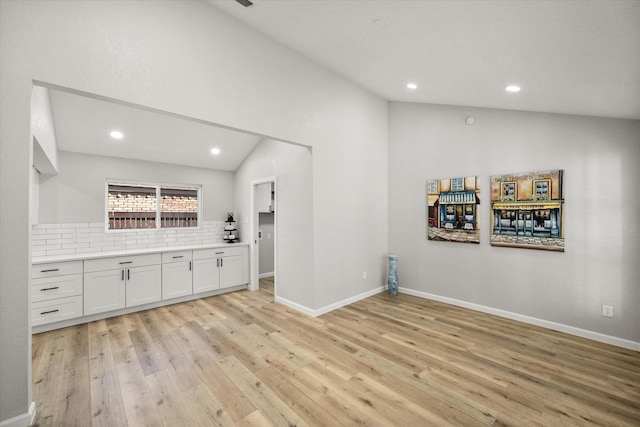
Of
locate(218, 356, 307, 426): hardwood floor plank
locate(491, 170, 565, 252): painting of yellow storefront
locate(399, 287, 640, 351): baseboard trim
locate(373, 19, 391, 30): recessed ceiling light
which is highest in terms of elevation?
locate(373, 19, 391, 30): recessed ceiling light

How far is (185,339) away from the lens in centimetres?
317

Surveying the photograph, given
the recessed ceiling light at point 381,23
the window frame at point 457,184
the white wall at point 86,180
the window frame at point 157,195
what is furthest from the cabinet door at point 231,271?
the recessed ceiling light at point 381,23

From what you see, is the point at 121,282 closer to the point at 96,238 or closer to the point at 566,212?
the point at 96,238

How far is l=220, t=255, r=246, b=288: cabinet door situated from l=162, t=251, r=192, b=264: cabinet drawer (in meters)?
0.58

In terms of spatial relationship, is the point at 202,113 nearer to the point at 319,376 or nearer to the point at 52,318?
the point at 319,376

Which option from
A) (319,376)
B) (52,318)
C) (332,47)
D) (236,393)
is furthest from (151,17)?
(52,318)

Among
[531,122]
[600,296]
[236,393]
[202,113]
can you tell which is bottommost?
[236,393]

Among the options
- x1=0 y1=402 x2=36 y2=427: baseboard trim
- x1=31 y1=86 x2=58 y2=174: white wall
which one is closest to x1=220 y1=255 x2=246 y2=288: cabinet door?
x1=31 y1=86 x2=58 y2=174: white wall

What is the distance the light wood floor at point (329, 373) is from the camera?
197 centimetres

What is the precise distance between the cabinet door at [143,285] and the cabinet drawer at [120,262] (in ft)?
0.24

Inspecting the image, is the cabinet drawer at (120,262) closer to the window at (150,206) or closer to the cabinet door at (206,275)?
the cabinet door at (206,275)

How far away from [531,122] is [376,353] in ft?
11.1

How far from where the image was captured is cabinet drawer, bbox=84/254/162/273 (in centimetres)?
367

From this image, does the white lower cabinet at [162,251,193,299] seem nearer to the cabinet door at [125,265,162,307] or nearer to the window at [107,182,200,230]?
the cabinet door at [125,265,162,307]
